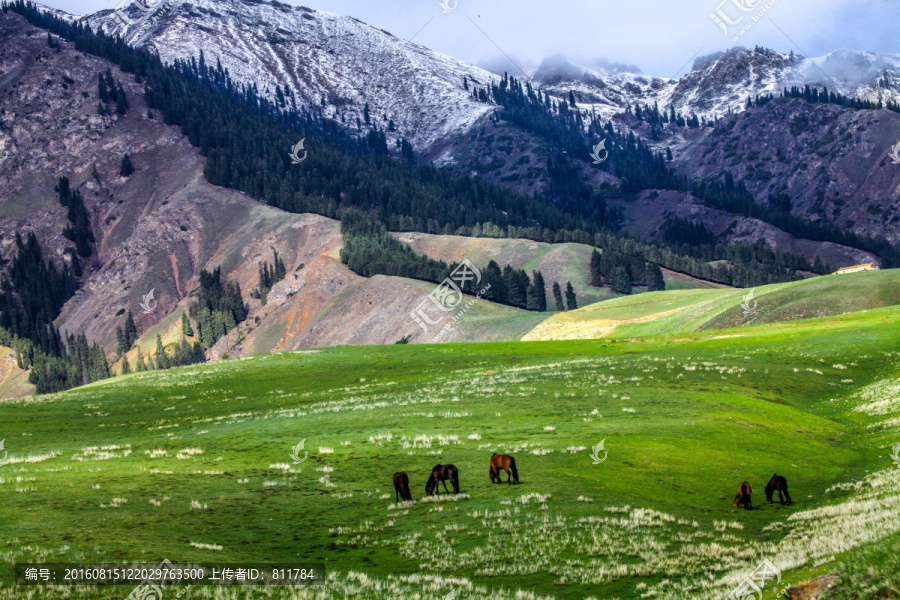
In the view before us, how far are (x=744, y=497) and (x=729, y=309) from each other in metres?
87.6

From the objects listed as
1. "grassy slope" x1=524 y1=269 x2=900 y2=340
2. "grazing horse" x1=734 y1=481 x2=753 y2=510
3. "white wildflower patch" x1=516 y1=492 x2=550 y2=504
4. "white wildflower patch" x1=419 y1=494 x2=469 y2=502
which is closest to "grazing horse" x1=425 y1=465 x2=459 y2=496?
"white wildflower patch" x1=419 y1=494 x2=469 y2=502

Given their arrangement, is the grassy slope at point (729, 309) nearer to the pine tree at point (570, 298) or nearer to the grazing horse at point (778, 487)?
the pine tree at point (570, 298)

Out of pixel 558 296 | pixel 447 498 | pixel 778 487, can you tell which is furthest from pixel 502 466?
pixel 558 296

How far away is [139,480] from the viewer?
100 feet

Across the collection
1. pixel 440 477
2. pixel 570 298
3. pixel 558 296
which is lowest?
pixel 440 477

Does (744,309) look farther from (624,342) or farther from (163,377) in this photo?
(163,377)

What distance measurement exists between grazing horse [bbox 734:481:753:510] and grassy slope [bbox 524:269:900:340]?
7935cm

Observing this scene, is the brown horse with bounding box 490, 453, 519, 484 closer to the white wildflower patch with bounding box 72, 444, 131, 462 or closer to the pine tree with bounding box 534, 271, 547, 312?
the white wildflower patch with bounding box 72, 444, 131, 462

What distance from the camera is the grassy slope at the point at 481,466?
20.3 m

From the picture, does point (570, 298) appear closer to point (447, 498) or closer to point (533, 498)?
point (447, 498)

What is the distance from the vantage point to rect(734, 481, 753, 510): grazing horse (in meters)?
26.4

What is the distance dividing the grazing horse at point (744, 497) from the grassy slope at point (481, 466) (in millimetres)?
782

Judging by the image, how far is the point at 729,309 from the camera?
108562 millimetres

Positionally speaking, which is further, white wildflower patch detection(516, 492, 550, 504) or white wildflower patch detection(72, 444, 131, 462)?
white wildflower patch detection(72, 444, 131, 462)
